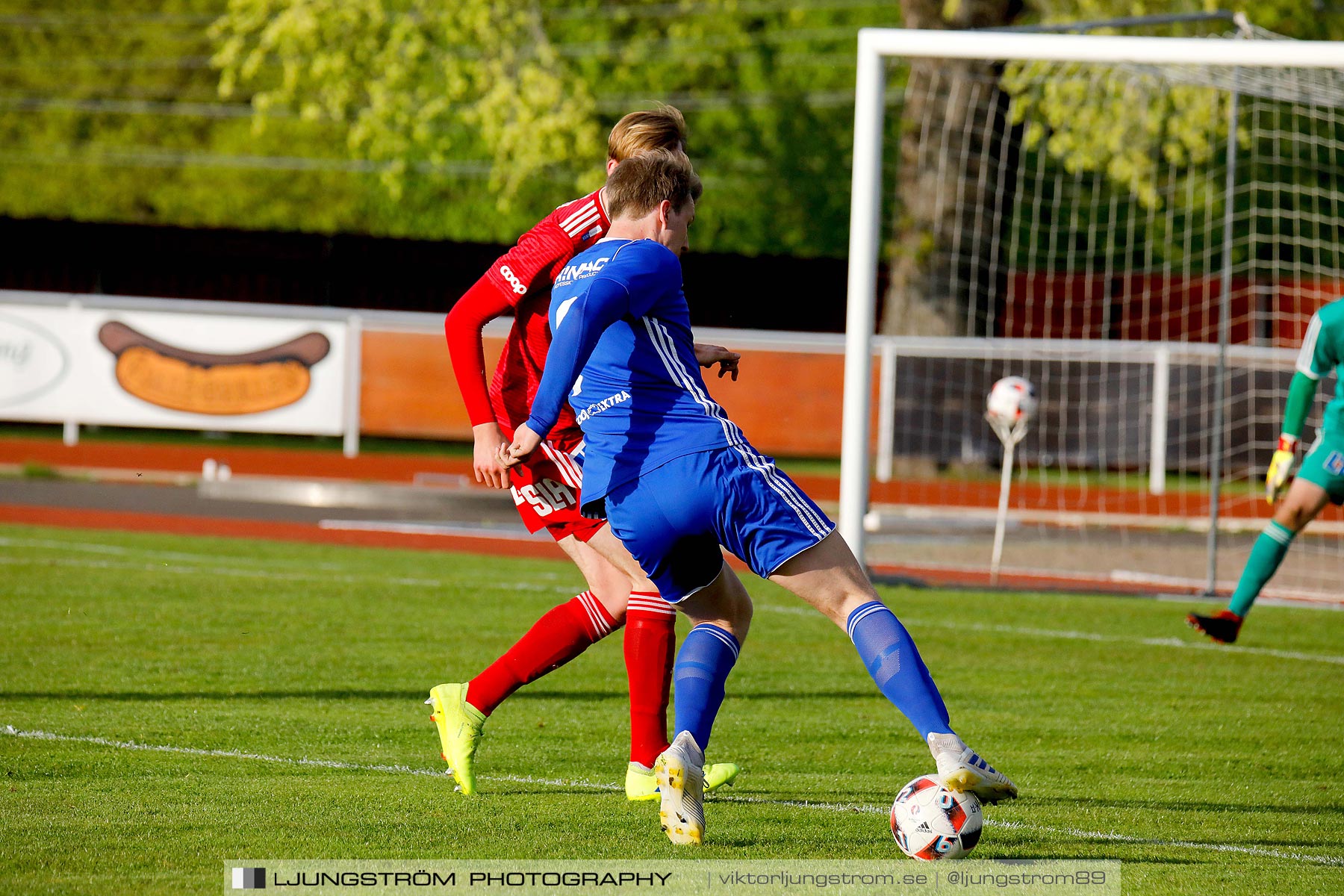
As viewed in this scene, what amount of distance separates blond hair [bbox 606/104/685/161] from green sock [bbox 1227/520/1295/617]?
15.6 feet

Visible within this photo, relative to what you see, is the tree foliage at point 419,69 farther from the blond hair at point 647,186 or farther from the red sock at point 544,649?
the blond hair at point 647,186

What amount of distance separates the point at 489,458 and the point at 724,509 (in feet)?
2.55

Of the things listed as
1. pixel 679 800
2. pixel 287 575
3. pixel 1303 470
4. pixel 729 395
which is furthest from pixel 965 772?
pixel 729 395

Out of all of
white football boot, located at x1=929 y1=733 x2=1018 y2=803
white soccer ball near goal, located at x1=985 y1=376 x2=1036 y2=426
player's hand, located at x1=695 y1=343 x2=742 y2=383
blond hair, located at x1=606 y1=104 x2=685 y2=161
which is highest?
white soccer ball near goal, located at x1=985 y1=376 x2=1036 y2=426

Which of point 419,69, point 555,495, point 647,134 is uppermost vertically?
point 419,69

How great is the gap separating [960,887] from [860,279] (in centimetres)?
664

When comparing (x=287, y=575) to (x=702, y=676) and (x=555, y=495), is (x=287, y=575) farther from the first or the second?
(x=702, y=676)

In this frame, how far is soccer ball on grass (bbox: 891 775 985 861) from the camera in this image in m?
3.95

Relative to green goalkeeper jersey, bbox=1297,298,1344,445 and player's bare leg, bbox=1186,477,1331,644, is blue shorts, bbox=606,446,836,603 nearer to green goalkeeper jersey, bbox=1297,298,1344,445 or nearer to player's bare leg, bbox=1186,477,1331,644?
player's bare leg, bbox=1186,477,1331,644

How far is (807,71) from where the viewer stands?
107 feet

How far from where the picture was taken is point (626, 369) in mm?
4176

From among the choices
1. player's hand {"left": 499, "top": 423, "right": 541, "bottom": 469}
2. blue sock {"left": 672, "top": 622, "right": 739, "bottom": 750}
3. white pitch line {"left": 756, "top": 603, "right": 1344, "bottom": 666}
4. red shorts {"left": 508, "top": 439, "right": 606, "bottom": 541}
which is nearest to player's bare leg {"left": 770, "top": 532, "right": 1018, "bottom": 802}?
blue sock {"left": 672, "top": 622, "right": 739, "bottom": 750}

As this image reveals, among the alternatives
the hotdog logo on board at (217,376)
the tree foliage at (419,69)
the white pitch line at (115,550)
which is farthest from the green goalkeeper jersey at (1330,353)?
the tree foliage at (419,69)

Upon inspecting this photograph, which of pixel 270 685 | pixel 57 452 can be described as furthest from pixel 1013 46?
pixel 57 452
